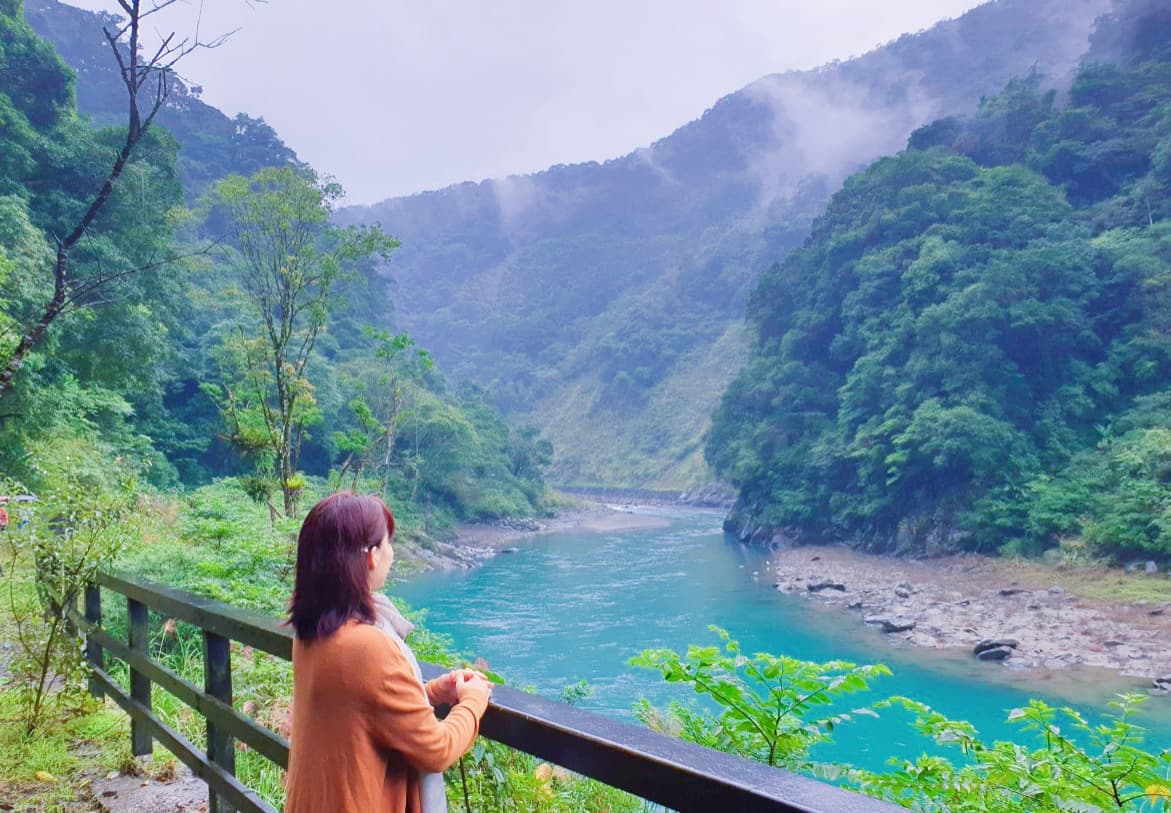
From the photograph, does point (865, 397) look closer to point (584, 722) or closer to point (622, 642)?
point (622, 642)

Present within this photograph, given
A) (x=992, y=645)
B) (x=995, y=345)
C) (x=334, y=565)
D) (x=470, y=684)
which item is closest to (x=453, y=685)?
(x=470, y=684)

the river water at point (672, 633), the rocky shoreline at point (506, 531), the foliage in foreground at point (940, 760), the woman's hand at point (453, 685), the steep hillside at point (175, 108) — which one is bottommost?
the rocky shoreline at point (506, 531)

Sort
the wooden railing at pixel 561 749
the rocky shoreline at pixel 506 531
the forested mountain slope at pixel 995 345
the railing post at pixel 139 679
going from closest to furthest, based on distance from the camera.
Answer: the wooden railing at pixel 561 749 → the railing post at pixel 139 679 → the forested mountain slope at pixel 995 345 → the rocky shoreline at pixel 506 531

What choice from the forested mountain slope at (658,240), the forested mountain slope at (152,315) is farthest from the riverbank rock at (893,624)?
the forested mountain slope at (658,240)

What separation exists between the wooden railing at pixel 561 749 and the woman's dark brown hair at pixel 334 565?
295mm

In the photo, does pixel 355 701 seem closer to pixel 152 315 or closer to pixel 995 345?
pixel 152 315

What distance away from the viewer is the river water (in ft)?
35.4

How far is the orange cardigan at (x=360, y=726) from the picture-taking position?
1.05 m

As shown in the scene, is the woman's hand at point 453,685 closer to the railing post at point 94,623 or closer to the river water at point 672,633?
the railing post at point 94,623

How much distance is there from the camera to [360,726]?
3.47 feet

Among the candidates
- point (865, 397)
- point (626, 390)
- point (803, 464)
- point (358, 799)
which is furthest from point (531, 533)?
point (626, 390)

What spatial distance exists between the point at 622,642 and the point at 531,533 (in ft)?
59.6

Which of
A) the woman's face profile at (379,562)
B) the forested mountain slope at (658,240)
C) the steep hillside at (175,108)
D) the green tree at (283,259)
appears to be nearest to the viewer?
the woman's face profile at (379,562)

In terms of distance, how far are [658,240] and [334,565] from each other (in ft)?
346
